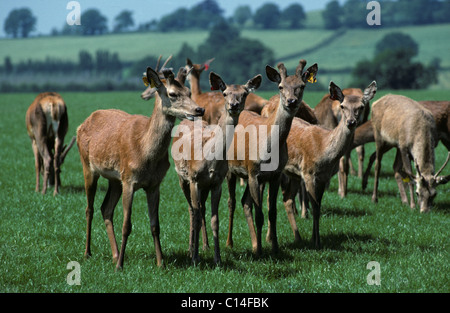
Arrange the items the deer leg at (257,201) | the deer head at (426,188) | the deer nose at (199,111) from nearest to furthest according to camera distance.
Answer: the deer nose at (199,111) < the deer leg at (257,201) < the deer head at (426,188)

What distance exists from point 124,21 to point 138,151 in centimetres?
12285

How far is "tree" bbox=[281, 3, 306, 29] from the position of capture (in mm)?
120250

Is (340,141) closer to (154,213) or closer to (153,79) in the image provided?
(154,213)

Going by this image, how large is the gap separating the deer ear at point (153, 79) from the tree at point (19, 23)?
351 ft

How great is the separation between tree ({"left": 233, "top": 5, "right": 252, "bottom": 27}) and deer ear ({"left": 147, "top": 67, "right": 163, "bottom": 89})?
13798cm

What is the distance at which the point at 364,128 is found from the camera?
12.7 metres

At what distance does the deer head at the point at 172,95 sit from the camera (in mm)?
6457

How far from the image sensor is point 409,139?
35.9 ft

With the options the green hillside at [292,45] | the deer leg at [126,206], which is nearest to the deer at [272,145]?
the deer leg at [126,206]

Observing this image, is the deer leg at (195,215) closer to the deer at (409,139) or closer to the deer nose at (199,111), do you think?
the deer nose at (199,111)

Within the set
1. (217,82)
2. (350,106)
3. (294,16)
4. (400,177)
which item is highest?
(294,16)

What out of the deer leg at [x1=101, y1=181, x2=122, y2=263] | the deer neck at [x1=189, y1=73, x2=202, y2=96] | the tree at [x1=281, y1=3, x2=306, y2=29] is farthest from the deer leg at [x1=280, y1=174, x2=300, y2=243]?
the tree at [x1=281, y1=3, x2=306, y2=29]

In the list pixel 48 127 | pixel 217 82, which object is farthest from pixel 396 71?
pixel 217 82

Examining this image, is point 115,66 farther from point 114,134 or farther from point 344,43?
point 114,134
